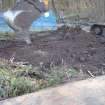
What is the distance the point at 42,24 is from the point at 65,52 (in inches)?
126

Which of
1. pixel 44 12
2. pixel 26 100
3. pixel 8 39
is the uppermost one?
pixel 44 12

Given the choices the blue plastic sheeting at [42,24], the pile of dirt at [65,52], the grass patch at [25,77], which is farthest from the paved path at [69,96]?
the blue plastic sheeting at [42,24]

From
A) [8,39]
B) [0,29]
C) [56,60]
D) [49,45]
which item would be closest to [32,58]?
[56,60]

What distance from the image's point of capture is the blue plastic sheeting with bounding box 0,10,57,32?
34.1 feet

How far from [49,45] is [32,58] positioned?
153 centimetres

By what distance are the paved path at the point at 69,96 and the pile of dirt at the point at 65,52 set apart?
0.80 m

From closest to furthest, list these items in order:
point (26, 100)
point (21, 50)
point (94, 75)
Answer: point (26, 100) → point (94, 75) → point (21, 50)

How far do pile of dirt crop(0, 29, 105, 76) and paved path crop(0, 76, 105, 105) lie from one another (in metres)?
0.80

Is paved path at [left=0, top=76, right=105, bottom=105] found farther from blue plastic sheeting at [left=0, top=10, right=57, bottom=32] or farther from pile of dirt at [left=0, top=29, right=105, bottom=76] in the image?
blue plastic sheeting at [left=0, top=10, right=57, bottom=32]

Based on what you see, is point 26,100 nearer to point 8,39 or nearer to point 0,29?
point 8,39

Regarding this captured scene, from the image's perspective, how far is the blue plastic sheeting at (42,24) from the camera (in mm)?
10383

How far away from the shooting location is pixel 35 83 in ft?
19.6

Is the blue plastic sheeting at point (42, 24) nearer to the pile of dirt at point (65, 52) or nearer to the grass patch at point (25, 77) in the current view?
the pile of dirt at point (65, 52)

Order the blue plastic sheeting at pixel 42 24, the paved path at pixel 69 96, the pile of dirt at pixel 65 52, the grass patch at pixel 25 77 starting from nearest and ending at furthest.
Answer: the paved path at pixel 69 96, the grass patch at pixel 25 77, the pile of dirt at pixel 65 52, the blue plastic sheeting at pixel 42 24
